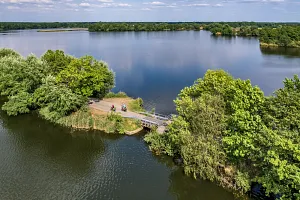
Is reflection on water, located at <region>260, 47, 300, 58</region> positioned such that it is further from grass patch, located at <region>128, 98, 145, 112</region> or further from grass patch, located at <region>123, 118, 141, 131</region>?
grass patch, located at <region>123, 118, 141, 131</region>

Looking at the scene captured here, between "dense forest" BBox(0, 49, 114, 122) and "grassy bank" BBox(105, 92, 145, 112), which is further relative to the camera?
"grassy bank" BBox(105, 92, 145, 112)

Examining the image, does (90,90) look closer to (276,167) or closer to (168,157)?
(168,157)

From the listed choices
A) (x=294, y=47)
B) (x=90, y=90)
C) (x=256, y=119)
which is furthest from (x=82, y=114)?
(x=294, y=47)

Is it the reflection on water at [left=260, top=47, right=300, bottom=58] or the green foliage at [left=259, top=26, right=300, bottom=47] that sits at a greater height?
the green foliage at [left=259, top=26, right=300, bottom=47]

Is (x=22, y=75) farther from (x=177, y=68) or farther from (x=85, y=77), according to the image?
(x=177, y=68)

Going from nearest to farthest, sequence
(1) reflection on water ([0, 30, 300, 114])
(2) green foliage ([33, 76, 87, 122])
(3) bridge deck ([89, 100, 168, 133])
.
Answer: (3) bridge deck ([89, 100, 168, 133]), (2) green foliage ([33, 76, 87, 122]), (1) reflection on water ([0, 30, 300, 114])

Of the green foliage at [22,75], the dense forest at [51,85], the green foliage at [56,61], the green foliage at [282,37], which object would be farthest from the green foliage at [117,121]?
the green foliage at [282,37]

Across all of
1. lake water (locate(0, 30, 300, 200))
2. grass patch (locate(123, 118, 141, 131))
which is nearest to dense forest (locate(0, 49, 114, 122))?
lake water (locate(0, 30, 300, 200))
